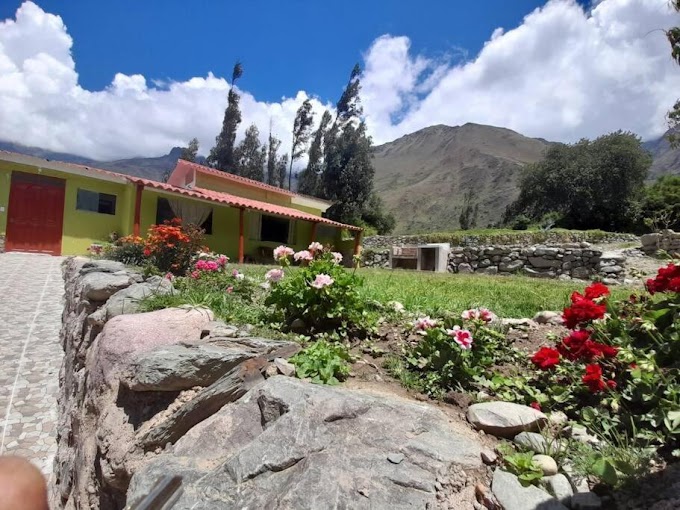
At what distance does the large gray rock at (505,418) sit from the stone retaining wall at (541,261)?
9029 mm

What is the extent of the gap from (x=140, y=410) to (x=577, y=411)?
2.50m

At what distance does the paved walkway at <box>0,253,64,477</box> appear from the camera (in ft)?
14.1

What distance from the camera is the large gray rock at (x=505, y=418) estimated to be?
1.83 metres

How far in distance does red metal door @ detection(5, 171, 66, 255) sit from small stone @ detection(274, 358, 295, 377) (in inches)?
561

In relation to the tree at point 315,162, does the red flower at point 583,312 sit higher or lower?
lower

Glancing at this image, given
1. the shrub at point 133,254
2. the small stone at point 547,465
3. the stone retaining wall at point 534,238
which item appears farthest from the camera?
the stone retaining wall at point 534,238

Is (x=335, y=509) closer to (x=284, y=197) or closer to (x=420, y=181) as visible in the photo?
(x=284, y=197)

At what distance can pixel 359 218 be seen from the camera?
29.4 metres

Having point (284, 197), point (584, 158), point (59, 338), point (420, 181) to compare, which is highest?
point (420, 181)

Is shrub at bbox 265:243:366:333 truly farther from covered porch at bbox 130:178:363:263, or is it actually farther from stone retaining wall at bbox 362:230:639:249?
stone retaining wall at bbox 362:230:639:249

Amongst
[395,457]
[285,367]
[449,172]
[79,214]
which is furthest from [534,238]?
[449,172]

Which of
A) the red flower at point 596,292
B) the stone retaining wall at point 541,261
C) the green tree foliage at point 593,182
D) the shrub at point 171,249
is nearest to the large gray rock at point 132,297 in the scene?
the shrub at point 171,249

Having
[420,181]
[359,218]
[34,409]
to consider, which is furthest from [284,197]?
[420,181]

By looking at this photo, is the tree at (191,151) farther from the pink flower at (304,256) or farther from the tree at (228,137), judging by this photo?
the pink flower at (304,256)
